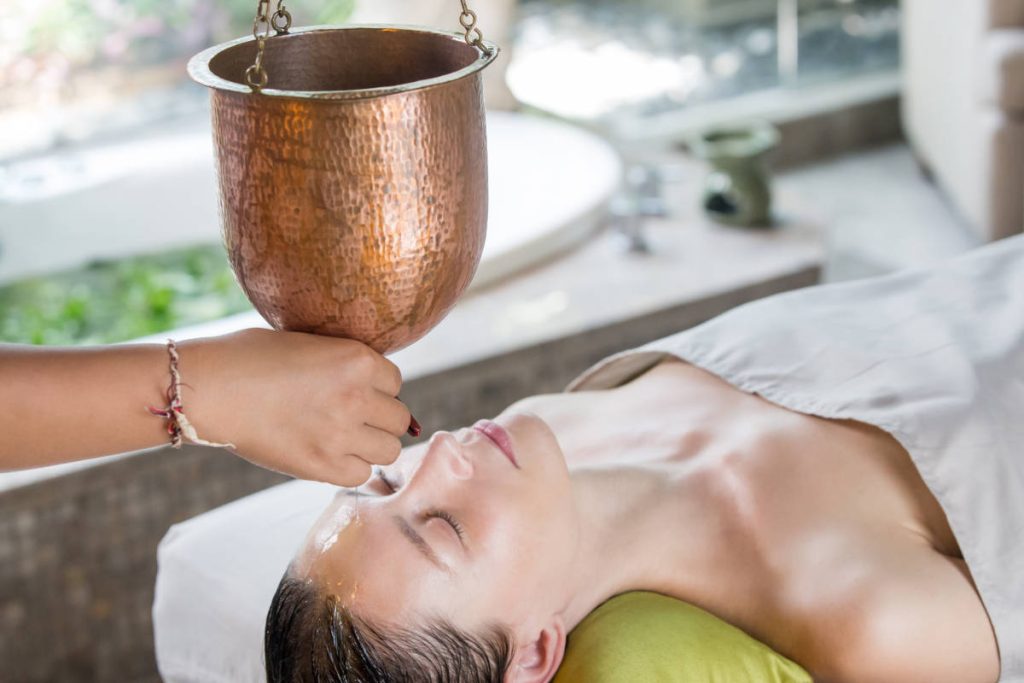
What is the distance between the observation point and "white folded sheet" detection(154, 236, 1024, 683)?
1630 millimetres

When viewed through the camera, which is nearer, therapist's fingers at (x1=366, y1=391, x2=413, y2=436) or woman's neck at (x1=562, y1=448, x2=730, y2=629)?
therapist's fingers at (x1=366, y1=391, x2=413, y2=436)

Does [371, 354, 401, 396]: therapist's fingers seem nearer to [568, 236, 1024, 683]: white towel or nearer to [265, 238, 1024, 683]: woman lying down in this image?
[265, 238, 1024, 683]: woman lying down

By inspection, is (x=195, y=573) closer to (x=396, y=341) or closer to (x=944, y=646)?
(x=396, y=341)

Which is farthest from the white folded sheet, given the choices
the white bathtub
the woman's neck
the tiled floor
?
the tiled floor

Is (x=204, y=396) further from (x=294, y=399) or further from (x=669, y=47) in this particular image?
(x=669, y=47)

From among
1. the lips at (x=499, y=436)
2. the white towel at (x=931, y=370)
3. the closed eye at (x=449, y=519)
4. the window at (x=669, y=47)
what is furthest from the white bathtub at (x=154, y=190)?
the closed eye at (x=449, y=519)

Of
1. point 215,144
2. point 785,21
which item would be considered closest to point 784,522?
point 215,144

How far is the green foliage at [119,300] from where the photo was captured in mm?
3537

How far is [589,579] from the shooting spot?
1616mm

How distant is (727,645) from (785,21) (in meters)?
3.94

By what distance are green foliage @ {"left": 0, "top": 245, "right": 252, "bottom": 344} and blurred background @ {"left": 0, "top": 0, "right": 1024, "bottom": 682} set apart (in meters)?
0.01

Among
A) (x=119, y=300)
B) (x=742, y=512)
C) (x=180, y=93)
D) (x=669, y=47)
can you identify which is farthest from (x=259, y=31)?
(x=669, y=47)

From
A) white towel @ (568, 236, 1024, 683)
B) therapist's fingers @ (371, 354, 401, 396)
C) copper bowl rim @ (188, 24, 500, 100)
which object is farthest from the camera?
white towel @ (568, 236, 1024, 683)

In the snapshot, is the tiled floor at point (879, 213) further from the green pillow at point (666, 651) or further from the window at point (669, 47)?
the green pillow at point (666, 651)
